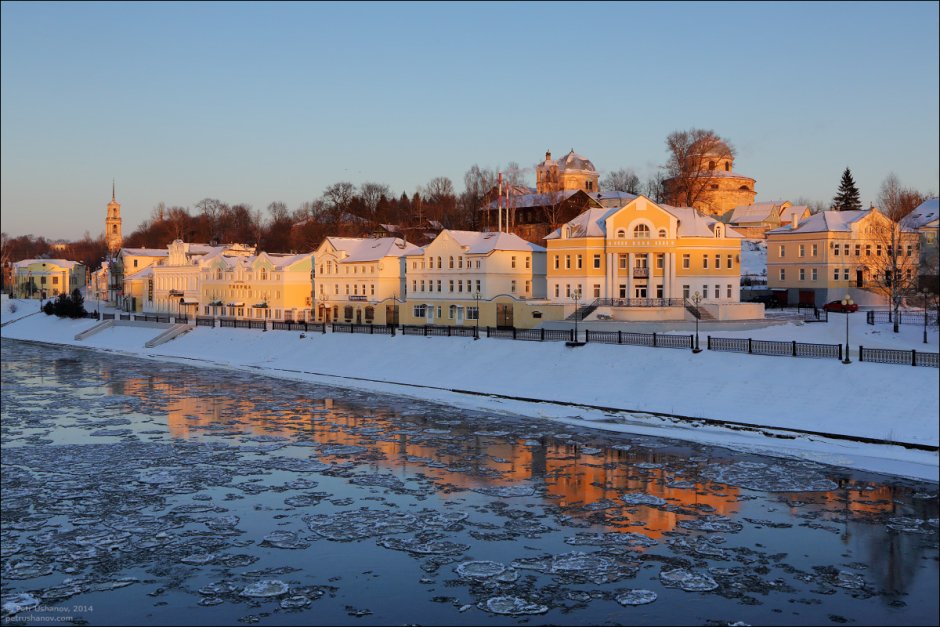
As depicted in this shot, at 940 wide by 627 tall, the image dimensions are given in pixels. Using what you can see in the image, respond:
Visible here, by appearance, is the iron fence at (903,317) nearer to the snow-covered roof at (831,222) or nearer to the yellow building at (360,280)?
the snow-covered roof at (831,222)

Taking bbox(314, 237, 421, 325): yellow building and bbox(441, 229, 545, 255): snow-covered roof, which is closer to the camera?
bbox(441, 229, 545, 255): snow-covered roof

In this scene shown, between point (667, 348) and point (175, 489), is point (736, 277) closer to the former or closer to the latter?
point (667, 348)

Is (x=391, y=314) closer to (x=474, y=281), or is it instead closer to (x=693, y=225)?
(x=474, y=281)

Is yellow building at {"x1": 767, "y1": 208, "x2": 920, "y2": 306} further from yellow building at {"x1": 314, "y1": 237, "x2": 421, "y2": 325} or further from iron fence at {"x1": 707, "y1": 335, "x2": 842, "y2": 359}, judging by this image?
yellow building at {"x1": 314, "y1": 237, "x2": 421, "y2": 325}

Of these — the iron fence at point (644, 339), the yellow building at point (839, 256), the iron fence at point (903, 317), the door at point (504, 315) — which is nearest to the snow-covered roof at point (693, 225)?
the iron fence at point (903, 317)

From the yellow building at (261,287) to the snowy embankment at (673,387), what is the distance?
20134mm

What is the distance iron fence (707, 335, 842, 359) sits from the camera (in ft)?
111

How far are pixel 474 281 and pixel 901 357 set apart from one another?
3511cm

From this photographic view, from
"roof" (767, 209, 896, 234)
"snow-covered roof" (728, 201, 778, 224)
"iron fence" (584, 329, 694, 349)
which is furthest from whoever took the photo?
"snow-covered roof" (728, 201, 778, 224)

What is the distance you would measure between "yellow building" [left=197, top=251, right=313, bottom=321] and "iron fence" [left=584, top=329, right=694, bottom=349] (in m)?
37.9

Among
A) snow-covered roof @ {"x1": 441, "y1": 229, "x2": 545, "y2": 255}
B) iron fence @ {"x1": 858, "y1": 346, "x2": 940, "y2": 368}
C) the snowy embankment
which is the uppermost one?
snow-covered roof @ {"x1": 441, "y1": 229, "x2": 545, "y2": 255}

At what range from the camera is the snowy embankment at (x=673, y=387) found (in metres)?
27.9

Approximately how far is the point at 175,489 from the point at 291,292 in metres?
55.2

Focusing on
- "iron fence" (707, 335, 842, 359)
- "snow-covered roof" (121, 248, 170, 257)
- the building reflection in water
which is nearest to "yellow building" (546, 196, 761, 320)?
"iron fence" (707, 335, 842, 359)
